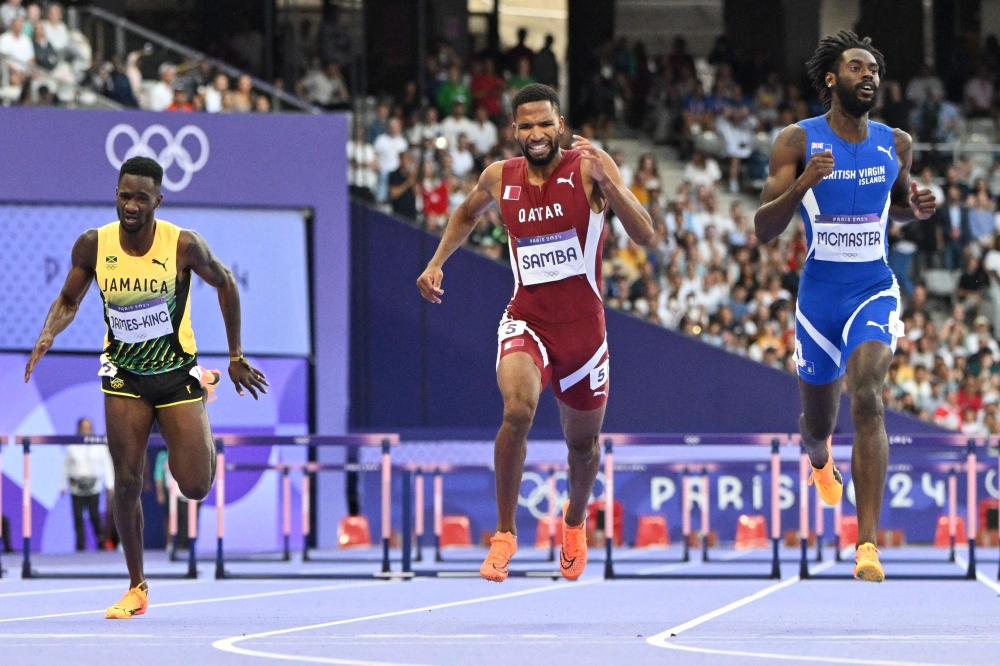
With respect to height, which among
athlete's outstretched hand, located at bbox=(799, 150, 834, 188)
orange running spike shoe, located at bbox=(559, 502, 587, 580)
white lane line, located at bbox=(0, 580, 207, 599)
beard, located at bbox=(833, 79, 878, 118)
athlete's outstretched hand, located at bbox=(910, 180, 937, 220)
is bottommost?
white lane line, located at bbox=(0, 580, 207, 599)

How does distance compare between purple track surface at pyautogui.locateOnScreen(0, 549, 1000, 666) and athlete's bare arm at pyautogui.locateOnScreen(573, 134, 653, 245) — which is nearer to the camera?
purple track surface at pyautogui.locateOnScreen(0, 549, 1000, 666)

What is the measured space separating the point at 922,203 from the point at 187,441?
13.2ft

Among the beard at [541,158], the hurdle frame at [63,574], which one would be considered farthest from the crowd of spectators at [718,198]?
the beard at [541,158]

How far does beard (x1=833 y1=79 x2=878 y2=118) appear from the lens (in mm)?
7941

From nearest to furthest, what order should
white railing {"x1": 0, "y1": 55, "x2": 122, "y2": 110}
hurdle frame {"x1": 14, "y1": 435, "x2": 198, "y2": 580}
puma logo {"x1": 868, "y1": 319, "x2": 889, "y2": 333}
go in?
1. puma logo {"x1": 868, "y1": 319, "x2": 889, "y2": 333}
2. hurdle frame {"x1": 14, "y1": 435, "x2": 198, "y2": 580}
3. white railing {"x1": 0, "y1": 55, "x2": 122, "y2": 110}

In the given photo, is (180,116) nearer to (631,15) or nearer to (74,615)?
(74,615)

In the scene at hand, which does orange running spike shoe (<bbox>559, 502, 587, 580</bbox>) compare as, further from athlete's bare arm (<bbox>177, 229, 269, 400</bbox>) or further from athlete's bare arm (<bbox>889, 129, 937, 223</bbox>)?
athlete's bare arm (<bbox>889, 129, 937, 223</bbox>)

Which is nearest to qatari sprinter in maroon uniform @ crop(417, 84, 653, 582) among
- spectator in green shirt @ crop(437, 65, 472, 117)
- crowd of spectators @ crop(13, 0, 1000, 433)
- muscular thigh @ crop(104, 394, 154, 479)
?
muscular thigh @ crop(104, 394, 154, 479)

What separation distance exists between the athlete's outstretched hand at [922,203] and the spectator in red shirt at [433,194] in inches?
477

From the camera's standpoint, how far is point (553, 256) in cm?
818

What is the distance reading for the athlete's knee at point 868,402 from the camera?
301 inches

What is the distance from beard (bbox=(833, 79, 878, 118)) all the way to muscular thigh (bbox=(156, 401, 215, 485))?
369 centimetres

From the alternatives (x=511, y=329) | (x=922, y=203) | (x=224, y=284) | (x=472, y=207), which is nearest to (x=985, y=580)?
(x=922, y=203)

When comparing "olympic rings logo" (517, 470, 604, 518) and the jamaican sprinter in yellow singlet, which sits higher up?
the jamaican sprinter in yellow singlet
